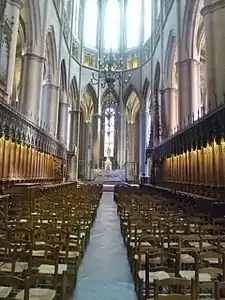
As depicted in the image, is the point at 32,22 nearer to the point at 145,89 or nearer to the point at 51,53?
the point at 51,53

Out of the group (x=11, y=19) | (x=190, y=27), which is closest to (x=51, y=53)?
(x=11, y=19)

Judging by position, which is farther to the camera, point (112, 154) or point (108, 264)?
point (112, 154)

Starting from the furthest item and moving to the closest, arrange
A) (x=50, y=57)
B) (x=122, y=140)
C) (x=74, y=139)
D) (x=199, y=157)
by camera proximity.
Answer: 1. (x=122, y=140)
2. (x=74, y=139)
3. (x=50, y=57)
4. (x=199, y=157)

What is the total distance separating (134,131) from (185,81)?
21.4 metres

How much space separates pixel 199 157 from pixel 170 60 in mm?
13020

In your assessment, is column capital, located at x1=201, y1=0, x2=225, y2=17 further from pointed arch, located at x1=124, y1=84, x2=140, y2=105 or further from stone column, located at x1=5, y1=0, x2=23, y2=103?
pointed arch, located at x1=124, y1=84, x2=140, y2=105

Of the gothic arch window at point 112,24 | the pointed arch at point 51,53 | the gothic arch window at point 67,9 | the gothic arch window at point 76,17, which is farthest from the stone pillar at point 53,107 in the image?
the gothic arch window at point 112,24

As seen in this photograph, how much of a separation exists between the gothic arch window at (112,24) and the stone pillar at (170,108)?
52.4 ft

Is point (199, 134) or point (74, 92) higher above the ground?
point (74, 92)

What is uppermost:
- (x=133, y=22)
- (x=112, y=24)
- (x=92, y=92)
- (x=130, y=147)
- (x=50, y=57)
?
(x=112, y=24)

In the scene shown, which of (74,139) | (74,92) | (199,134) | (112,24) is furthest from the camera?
(112,24)

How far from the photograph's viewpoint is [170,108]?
2436 centimetres

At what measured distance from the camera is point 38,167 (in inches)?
749

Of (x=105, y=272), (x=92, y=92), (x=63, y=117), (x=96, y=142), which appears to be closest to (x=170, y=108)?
(x=63, y=117)
